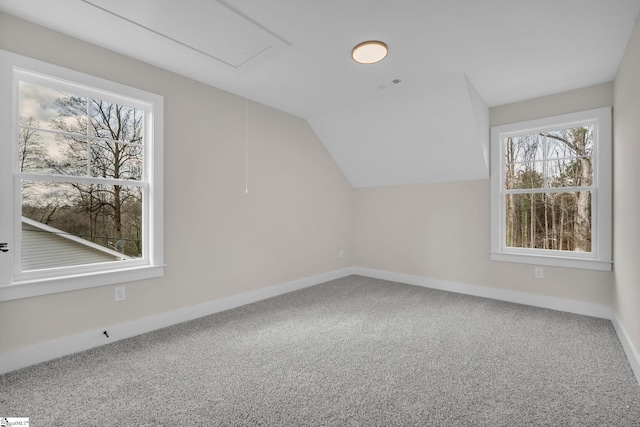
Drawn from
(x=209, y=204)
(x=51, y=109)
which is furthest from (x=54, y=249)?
(x=209, y=204)

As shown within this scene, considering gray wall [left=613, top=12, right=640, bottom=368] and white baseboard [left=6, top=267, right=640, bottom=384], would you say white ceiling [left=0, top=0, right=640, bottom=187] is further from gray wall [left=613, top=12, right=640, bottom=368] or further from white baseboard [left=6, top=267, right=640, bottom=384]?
white baseboard [left=6, top=267, right=640, bottom=384]

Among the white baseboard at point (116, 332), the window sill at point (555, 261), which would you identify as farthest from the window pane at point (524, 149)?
the white baseboard at point (116, 332)

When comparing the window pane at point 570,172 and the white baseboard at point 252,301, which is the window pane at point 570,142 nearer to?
the window pane at point 570,172

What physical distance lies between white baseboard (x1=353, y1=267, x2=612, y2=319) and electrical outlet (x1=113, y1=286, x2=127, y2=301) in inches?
139

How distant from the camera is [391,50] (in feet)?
8.48

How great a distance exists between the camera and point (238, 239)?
3598 mm

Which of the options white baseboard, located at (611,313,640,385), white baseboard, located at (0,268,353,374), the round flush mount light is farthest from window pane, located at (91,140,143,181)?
white baseboard, located at (611,313,640,385)

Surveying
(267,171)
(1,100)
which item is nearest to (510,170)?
(267,171)

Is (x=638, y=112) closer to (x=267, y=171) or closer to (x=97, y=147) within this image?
(x=267, y=171)

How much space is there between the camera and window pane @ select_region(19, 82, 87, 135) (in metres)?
2.32

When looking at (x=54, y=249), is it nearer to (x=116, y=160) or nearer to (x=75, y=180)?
(x=75, y=180)

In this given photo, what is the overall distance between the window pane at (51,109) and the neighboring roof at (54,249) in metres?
0.76

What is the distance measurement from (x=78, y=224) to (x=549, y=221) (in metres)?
4.85

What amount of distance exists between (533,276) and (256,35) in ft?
12.6
